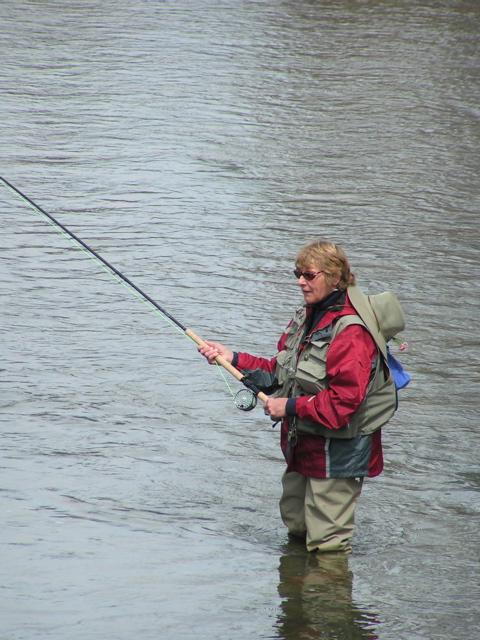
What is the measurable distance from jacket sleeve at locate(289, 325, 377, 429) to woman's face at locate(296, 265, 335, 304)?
20 cm

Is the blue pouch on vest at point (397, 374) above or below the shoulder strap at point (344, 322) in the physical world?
below

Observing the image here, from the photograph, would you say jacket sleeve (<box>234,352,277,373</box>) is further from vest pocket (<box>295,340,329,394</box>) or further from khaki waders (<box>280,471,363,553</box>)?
khaki waders (<box>280,471,363,553</box>)

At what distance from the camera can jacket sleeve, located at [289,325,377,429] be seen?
16.6ft

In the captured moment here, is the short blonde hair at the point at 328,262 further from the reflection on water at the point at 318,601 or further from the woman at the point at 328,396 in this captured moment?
the reflection on water at the point at 318,601

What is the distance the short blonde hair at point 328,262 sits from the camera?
518cm

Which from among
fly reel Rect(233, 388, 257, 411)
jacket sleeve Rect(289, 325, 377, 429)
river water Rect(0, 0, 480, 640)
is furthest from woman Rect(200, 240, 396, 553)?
river water Rect(0, 0, 480, 640)

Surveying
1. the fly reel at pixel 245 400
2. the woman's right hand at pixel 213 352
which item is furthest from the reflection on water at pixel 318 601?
the woman's right hand at pixel 213 352

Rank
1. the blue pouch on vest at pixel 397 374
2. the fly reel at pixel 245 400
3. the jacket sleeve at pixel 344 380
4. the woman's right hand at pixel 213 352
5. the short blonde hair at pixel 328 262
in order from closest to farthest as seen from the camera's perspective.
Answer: the jacket sleeve at pixel 344 380 → the short blonde hair at pixel 328 262 → the blue pouch on vest at pixel 397 374 → the woman's right hand at pixel 213 352 → the fly reel at pixel 245 400

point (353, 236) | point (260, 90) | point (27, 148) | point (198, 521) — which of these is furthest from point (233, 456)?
point (260, 90)

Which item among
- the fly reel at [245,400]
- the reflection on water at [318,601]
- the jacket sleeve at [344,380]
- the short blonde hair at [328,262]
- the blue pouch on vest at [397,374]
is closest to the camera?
the reflection on water at [318,601]

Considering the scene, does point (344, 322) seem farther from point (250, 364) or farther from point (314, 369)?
point (250, 364)

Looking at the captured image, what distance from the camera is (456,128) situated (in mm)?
15219

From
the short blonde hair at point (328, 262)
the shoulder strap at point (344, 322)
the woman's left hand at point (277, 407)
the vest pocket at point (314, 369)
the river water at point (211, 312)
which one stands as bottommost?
the river water at point (211, 312)

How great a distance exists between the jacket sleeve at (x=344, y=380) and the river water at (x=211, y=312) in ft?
2.39
